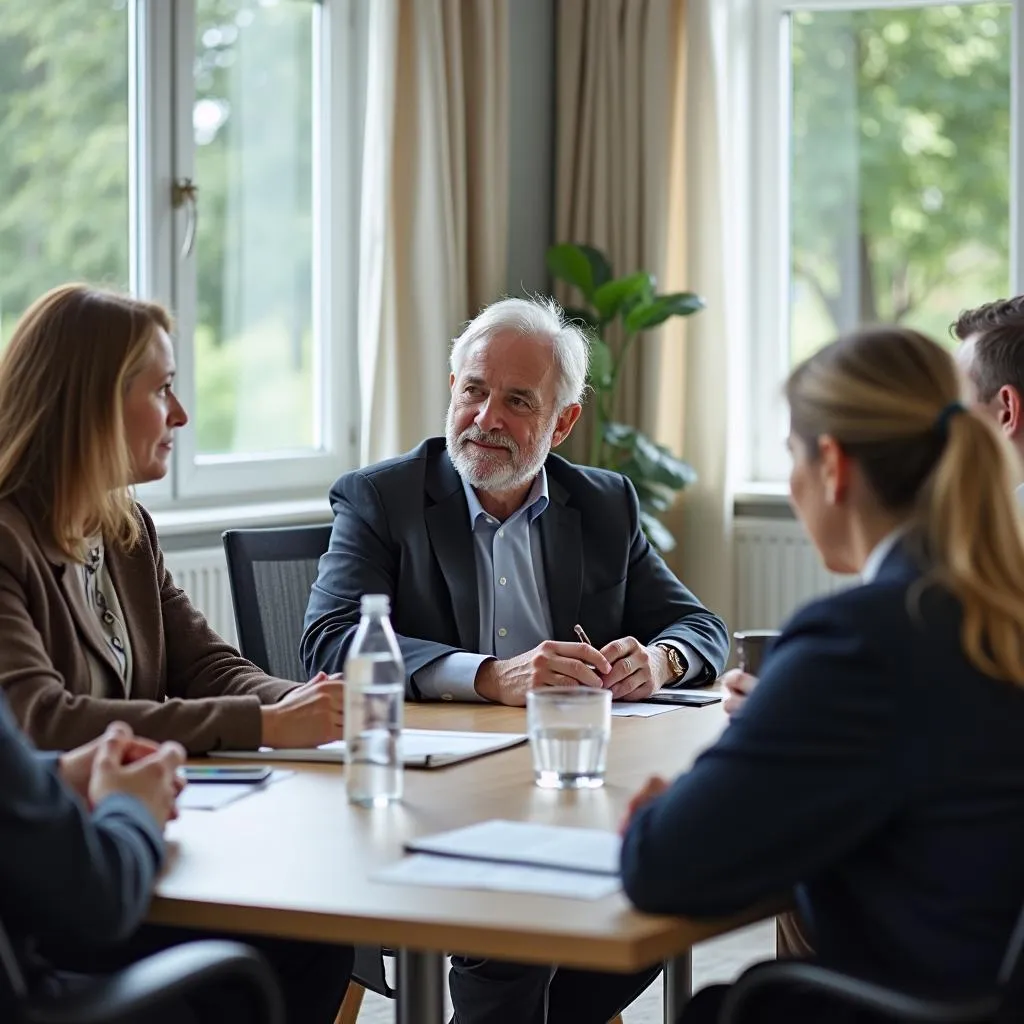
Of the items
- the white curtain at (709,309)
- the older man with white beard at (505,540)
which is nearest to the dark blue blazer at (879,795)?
the older man with white beard at (505,540)

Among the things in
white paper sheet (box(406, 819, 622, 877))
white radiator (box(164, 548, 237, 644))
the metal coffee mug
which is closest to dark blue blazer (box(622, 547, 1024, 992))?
white paper sheet (box(406, 819, 622, 877))

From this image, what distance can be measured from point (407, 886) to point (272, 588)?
55.4 inches

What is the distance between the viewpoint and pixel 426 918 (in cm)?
141

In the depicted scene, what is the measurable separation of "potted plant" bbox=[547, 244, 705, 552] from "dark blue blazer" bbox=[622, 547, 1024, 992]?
3.31 m

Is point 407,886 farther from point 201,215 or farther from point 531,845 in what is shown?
point 201,215

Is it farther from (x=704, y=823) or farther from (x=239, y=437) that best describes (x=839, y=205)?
(x=704, y=823)

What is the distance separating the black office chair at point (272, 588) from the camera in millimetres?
2809

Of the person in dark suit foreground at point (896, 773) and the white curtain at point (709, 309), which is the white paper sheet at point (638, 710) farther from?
the white curtain at point (709, 309)

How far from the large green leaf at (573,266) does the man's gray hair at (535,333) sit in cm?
204

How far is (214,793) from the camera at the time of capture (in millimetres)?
1855

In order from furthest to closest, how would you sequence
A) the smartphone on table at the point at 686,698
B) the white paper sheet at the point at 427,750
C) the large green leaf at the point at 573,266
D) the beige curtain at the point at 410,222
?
1. the large green leaf at the point at 573,266
2. the beige curtain at the point at 410,222
3. the smartphone on table at the point at 686,698
4. the white paper sheet at the point at 427,750

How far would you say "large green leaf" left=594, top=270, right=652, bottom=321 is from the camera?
488 centimetres

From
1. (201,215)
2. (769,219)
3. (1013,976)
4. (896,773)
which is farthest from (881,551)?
(769,219)

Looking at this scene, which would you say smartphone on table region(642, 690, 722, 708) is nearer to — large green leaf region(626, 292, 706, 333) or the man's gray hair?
the man's gray hair
